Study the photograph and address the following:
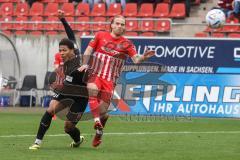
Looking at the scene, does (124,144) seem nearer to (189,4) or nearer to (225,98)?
(225,98)

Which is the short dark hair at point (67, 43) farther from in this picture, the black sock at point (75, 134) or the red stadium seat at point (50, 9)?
the red stadium seat at point (50, 9)

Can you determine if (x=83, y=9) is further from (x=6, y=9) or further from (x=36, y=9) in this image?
(x=6, y=9)

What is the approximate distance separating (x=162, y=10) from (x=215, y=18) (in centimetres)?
579

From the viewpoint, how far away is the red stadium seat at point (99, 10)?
31.3 meters

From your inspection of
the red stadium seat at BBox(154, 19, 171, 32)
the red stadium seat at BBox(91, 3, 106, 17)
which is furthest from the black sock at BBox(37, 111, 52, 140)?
the red stadium seat at BBox(91, 3, 106, 17)

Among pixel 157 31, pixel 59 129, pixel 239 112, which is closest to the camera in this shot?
pixel 59 129

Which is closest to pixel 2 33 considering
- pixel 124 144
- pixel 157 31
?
pixel 157 31

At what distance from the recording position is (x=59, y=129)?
18.4m

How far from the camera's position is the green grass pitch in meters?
12.1

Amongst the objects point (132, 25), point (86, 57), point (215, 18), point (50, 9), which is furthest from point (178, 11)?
point (86, 57)

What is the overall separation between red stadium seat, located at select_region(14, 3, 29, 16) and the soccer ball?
1084cm

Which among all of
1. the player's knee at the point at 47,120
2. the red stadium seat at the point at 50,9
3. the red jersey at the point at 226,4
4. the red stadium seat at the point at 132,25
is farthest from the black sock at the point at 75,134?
the red stadium seat at the point at 50,9

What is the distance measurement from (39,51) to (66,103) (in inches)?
679

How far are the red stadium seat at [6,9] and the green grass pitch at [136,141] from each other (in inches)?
471
